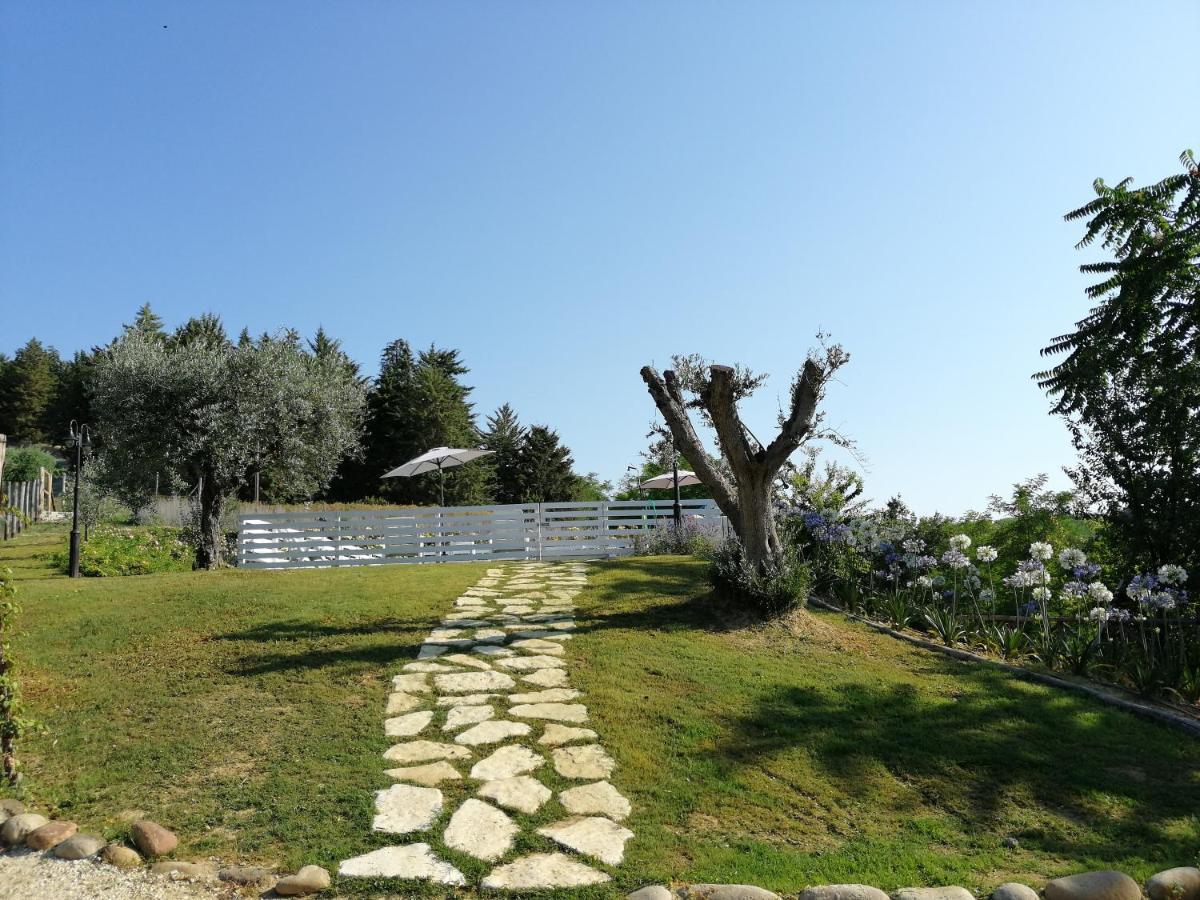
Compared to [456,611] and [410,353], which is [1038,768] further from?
[410,353]

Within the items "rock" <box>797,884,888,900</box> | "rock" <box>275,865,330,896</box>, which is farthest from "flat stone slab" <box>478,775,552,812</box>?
"rock" <box>797,884,888,900</box>

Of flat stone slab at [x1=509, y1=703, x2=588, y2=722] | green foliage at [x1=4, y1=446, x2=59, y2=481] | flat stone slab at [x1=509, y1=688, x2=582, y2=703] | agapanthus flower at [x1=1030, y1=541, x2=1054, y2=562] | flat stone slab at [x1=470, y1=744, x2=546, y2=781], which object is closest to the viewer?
flat stone slab at [x1=470, y1=744, x2=546, y2=781]

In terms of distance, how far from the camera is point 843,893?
3.30m

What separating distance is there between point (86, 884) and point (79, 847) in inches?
11.7

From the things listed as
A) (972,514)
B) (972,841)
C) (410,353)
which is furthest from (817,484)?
(410,353)

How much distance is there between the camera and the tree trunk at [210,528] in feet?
45.6

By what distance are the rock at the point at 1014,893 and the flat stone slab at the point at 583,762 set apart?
80.1 inches

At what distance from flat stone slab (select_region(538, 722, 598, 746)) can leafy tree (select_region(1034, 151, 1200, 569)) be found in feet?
20.7

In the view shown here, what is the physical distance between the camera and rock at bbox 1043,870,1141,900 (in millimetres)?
3332

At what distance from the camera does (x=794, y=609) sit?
7.67 meters

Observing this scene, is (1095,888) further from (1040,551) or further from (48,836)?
(48,836)

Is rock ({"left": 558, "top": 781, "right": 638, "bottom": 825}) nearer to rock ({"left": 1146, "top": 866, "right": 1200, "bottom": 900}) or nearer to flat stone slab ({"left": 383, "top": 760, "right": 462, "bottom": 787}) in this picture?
flat stone slab ({"left": 383, "top": 760, "right": 462, "bottom": 787})

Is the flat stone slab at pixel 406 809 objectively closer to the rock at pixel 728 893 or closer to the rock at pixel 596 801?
the rock at pixel 596 801

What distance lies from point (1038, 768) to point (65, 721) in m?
6.45
